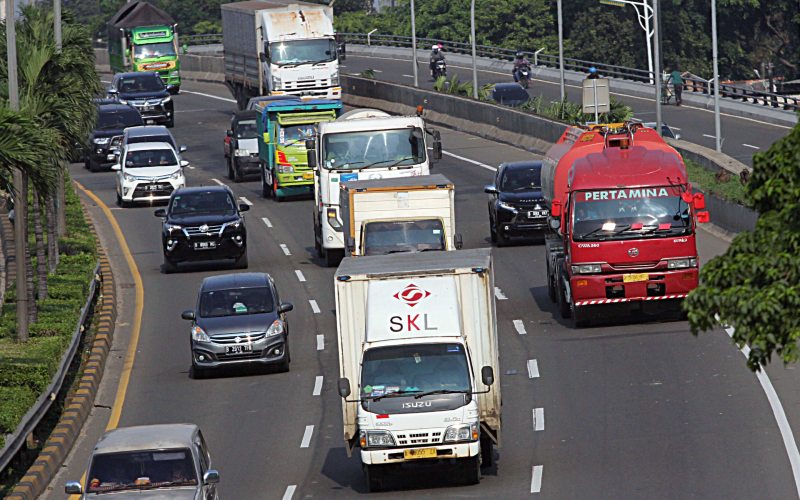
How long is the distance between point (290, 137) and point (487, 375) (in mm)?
26361

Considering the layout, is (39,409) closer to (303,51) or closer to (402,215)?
(402,215)

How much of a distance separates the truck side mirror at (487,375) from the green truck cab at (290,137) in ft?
82.9

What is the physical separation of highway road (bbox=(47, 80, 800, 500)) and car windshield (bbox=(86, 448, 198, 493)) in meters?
2.75

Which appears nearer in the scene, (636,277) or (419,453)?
(419,453)

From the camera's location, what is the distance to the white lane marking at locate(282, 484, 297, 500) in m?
19.6

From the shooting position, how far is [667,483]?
18.8 m

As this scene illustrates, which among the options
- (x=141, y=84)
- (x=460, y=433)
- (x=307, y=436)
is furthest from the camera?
(x=141, y=84)

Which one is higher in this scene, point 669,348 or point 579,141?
point 579,141

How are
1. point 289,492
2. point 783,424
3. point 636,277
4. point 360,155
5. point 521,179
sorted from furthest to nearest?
point 521,179
point 360,155
point 636,277
point 783,424
point 289,492

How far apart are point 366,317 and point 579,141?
12.0 meters

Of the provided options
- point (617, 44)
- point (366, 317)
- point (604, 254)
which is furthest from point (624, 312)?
point (617, 44)

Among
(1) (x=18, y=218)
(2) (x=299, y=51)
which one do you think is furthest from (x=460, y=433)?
(2) (x=299, y=51)

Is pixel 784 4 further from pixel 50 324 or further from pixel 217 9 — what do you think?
pixel 50 324

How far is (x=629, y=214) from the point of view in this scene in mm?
28000
